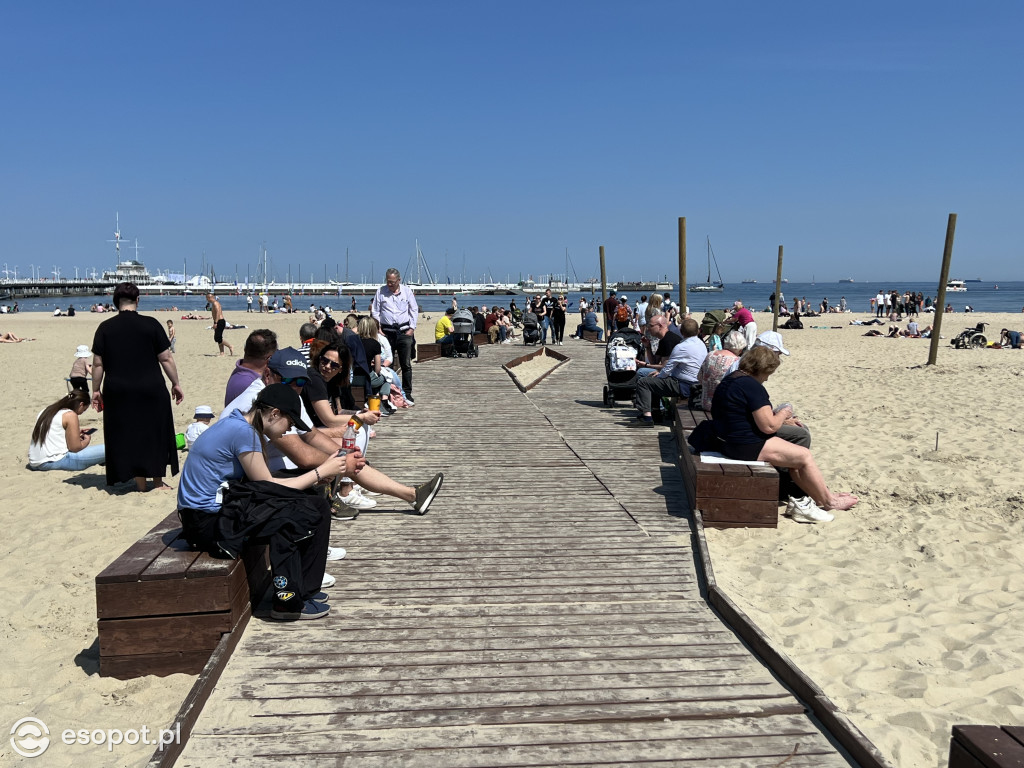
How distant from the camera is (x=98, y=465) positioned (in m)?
8.59

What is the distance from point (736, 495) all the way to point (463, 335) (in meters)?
13.0

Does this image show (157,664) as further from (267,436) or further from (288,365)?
(288,365)

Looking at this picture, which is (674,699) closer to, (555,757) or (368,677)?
(555,757)

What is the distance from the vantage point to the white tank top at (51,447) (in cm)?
830

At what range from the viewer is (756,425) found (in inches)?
243

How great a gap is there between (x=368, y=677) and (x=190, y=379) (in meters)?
15.6

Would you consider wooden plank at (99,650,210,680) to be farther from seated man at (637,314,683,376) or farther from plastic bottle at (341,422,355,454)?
seated man at (637,314,683,376)

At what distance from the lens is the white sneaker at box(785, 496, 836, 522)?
6223mm

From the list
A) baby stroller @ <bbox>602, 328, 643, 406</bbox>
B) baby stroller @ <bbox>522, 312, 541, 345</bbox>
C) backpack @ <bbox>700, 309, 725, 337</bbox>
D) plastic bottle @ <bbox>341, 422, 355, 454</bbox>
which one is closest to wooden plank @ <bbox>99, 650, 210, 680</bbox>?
plastic bottle @ <bbox>341, 422, 355, 454</bbox>

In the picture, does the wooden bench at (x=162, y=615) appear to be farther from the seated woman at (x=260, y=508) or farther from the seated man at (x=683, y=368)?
the seated man at (x=683, y=368)

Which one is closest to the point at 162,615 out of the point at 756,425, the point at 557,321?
the point at 756,425

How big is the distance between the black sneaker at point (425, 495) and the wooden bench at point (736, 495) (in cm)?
199

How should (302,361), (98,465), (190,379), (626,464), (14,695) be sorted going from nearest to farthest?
(14,695), (302,361), (626,464), (98,465), (190,379)

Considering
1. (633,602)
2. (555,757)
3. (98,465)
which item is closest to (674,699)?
(555,757)
